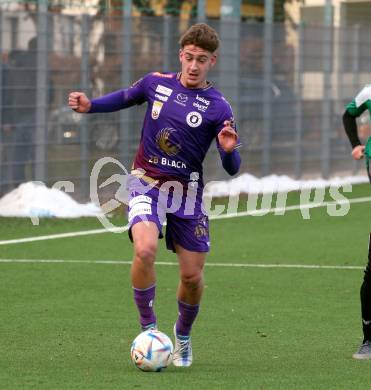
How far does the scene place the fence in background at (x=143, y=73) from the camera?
1848 cm

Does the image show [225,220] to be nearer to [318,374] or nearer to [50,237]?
[50,237]

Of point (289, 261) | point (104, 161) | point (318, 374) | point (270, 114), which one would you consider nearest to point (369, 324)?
point (318, 374)

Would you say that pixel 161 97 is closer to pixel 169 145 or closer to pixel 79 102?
pixel 169 145

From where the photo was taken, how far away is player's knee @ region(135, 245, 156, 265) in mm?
8156

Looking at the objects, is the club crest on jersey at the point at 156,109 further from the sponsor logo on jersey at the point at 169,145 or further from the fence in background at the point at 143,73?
the fence in background at the point at 143,73

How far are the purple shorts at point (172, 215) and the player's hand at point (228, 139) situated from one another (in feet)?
1.89

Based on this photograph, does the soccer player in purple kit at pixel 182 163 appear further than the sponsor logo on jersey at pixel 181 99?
No

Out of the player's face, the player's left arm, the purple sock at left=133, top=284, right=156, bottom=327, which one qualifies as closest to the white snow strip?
the player's face

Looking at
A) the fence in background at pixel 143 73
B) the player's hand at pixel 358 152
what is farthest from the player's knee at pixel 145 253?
the fence in background at pixel 143 73

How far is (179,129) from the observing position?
28.2 feet

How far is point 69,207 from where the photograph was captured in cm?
1820

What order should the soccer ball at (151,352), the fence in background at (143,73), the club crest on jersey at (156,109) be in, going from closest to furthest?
1. the soccer ball at (151,352)
2. the club crest on jersey at (156,109)
3. the fence in background at (143,73)

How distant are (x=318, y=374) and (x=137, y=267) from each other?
4.25 ft

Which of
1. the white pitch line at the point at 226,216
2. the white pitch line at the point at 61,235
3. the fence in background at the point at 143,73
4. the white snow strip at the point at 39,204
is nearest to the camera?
the white pitch line at the point at 61,235
